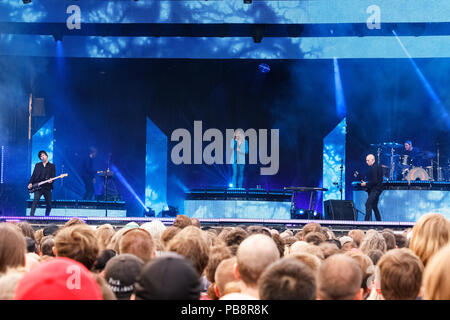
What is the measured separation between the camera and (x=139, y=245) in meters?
3.68

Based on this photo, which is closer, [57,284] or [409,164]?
[57,284]

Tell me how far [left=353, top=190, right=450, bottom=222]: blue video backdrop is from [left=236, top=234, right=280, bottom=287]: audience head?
997 centimetres

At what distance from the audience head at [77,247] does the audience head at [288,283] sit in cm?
167

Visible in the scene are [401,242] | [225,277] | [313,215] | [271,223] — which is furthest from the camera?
[313,215]

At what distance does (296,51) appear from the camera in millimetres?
15703

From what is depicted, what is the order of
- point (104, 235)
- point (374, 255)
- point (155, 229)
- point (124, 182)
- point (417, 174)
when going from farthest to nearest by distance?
point (124, 182) → point (417, 174) → point (155, 229) → point (104, 235) → point (374, 255)

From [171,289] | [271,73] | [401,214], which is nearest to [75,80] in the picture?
[271,73]

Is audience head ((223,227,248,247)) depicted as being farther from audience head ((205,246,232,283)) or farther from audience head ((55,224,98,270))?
audience head ((55,224,98,270))

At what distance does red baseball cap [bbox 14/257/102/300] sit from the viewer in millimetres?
1697

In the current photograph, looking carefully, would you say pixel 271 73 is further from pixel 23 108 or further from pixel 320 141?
pixel 23 108

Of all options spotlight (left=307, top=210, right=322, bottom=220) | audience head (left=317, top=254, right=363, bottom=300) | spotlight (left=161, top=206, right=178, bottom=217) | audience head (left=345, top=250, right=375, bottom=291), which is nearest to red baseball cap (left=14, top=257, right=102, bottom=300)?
audience head (left=317, top=254, right=363, bottom=300)

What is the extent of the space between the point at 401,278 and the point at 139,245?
1.74 meters

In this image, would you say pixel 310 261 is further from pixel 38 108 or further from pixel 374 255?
pixel 38 108

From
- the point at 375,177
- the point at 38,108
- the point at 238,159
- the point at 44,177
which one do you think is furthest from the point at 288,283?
the point at 38,108
